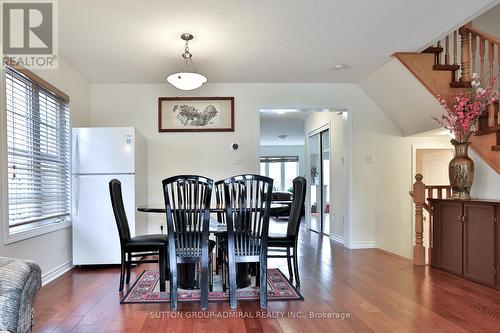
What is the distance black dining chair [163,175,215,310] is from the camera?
245cm

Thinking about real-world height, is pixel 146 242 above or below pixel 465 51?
below

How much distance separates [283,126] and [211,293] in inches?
258

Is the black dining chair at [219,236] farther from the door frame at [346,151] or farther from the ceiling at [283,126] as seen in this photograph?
the ceiling at [283,126]

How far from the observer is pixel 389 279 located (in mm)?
3258

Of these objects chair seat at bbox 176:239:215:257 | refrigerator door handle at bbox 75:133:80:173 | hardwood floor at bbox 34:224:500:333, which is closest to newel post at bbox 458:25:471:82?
hardwood floor at bbox 34:224:500:333

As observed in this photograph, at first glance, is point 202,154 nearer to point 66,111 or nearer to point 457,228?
point 66,111

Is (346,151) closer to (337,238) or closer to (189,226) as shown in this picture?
(337,238)

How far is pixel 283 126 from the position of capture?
8.88m

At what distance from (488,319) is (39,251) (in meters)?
3.84

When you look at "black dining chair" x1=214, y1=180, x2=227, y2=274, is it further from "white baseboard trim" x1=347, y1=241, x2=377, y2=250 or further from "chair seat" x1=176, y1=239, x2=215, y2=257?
"white baseboard trim" x1=347, y1=241, x2=377, y2=250

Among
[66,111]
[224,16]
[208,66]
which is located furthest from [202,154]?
[224,16]

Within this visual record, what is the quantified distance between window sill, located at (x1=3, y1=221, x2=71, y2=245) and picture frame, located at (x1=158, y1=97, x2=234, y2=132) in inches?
76.1

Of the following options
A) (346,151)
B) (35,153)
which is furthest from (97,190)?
(346,151)

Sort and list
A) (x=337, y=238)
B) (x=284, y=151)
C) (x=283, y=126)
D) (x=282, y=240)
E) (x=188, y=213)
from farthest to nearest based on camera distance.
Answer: (x=284, y=151)
(x=283, y=126)
(x=337, y=238)
(x=282, y=240)
(x=188, y=213)
